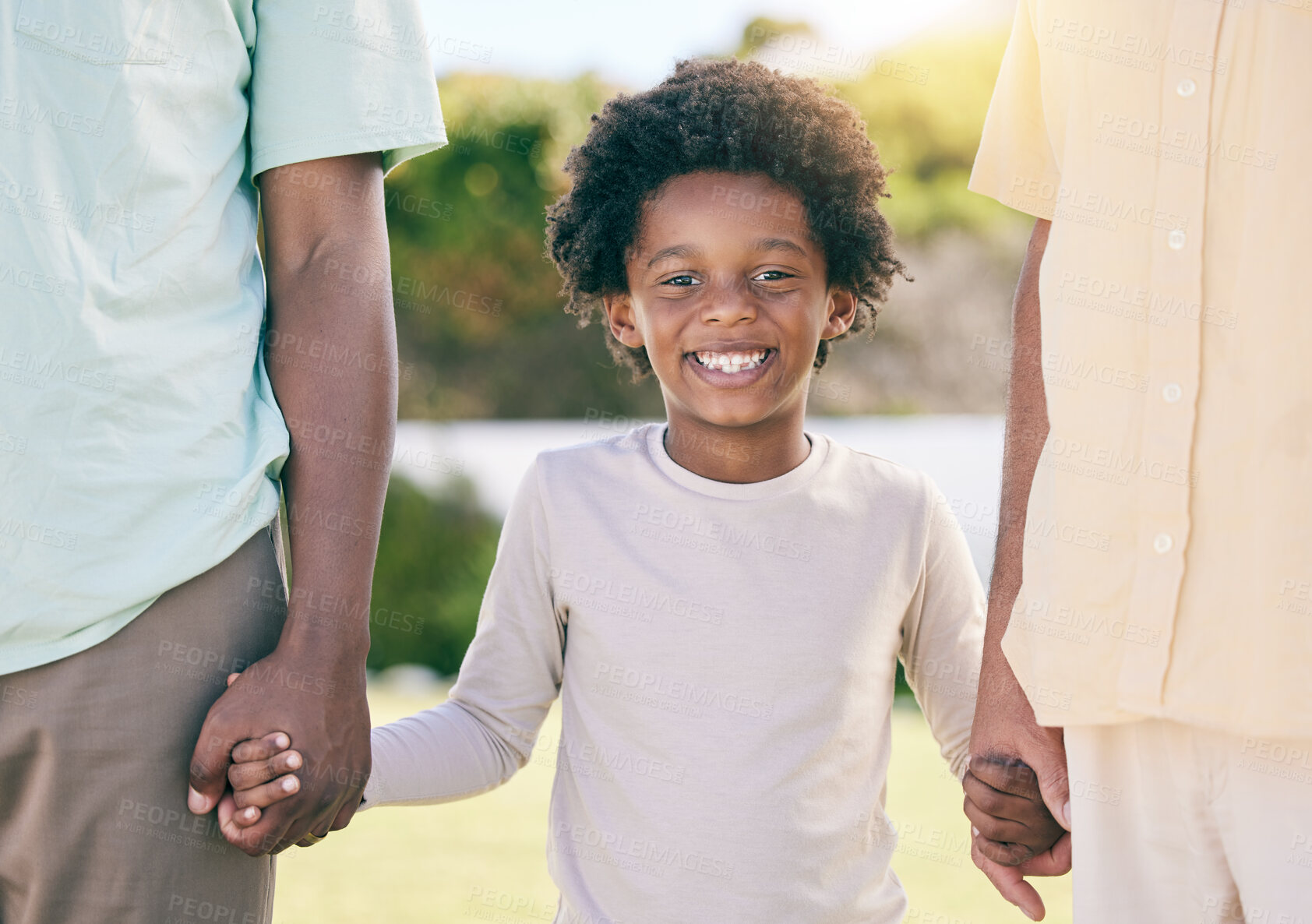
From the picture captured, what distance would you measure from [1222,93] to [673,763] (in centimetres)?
120

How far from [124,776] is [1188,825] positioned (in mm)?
1257

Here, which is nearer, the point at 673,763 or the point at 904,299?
the point at 673,763

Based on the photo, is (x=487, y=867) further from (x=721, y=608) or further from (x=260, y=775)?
(x=260, y=775)

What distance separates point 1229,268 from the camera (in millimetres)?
1398

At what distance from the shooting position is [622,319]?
2.34 metres

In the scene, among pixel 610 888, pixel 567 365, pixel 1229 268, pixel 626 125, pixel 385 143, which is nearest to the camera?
pixel 1229 268

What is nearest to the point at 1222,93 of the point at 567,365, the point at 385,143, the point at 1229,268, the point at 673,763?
the point at 1229,268

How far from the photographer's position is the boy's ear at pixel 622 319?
90.3 inches

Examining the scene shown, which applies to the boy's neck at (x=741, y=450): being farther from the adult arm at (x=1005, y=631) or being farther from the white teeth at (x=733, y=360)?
the adult arm at (x=1005, y=631)

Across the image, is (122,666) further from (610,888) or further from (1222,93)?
(1222,93)

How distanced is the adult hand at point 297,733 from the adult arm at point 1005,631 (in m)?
0.86

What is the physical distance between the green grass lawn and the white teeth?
2123 millimetres

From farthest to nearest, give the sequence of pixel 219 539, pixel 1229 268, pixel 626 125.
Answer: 1. pixel 626 125
2. pixel 219 539
3. pixel 1229 268

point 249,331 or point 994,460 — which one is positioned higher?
point 249,331
